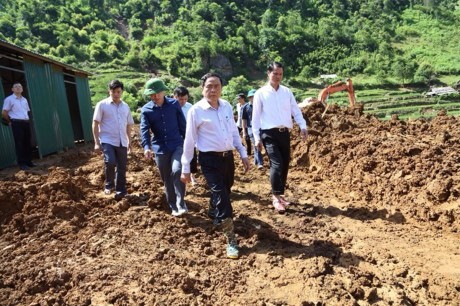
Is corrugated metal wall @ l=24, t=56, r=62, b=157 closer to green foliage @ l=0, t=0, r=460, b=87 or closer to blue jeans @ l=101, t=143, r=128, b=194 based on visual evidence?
blue jeans @ l=101, t=143, r=128, b=194

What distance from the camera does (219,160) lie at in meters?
4.04

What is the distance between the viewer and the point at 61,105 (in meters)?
12.2

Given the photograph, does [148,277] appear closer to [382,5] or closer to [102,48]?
[102,48]

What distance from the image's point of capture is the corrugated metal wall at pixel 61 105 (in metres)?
11.8

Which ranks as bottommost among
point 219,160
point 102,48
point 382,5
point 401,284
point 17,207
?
point 401,284

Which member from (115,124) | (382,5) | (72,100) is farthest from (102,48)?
(382,5)

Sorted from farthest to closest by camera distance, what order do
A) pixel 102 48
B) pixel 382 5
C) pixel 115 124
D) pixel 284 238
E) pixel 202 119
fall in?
pixel 382 5, pixel 102 48, pixel 115 124, pixel 284 238, pixel 202 119

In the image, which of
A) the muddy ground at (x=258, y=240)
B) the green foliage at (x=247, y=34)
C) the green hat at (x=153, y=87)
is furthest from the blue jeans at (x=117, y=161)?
the green foliage at (x=247, y=34)

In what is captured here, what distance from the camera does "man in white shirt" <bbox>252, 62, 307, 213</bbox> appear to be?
16.6 ft

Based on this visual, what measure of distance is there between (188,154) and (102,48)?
65.7 m

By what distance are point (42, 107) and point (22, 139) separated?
3.10m

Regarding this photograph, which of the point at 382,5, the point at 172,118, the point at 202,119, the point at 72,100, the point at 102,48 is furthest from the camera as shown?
the point at 382,5

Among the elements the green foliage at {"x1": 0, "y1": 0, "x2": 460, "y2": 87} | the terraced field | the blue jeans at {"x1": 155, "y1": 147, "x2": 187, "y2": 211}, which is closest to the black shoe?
the blue jeans at {"x1": 155, "y1": 147, "x2": 187, "y2": 211}

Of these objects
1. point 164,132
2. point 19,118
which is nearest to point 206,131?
point 164,132
